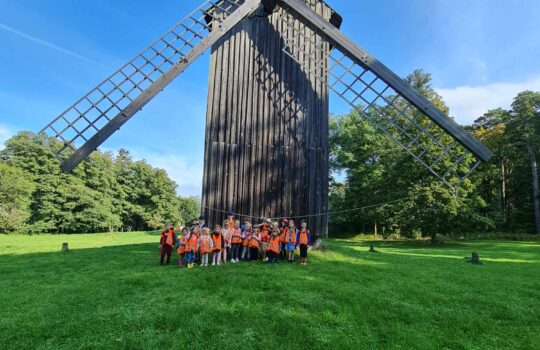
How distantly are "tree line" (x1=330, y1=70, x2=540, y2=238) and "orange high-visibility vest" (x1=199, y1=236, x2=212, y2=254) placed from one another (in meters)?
20.6

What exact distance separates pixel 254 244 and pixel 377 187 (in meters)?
25.6

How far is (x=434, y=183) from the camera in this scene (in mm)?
25688

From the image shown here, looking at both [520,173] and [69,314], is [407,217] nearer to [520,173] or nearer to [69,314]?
[520,173]

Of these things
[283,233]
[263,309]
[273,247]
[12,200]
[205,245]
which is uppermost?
[12,200]

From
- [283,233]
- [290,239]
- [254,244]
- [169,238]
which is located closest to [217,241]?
[254,244]

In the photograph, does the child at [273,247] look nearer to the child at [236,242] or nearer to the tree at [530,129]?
the child at [236,242]

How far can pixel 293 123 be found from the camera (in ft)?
41.8

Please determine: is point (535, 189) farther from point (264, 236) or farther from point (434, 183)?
point (264, 236)

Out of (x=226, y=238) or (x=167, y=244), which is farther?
(x=226, y=238)

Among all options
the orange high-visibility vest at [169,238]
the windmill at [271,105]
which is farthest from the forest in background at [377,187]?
the orange high-visibility vest at [169,238]

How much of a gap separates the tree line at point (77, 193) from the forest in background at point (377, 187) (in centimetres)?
13

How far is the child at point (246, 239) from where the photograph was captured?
10.9 metres

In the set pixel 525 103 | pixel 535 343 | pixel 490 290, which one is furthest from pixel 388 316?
pixel 525 103

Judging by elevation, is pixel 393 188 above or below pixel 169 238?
above
